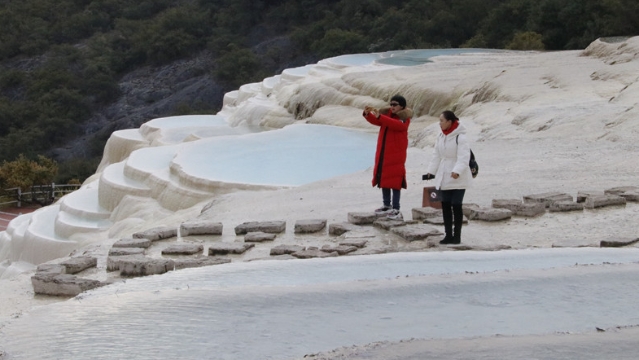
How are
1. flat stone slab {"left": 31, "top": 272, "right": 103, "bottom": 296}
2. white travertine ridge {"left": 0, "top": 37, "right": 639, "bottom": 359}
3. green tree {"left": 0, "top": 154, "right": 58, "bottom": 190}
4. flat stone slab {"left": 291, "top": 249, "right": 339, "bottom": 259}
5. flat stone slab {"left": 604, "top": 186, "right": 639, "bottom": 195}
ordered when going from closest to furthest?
white travertine ridge {"left": 0, "top": 37, "right": 639, "bottom": 359}
flat stone slab {"left": 31, "top": 272, "right": 103, "bottom": 296}
flat stone slab {"left": 291, "top": 249, "right": 339, "bottom": 259}
flat stone slab {"left": 604, "top": 186, "right": 639, "bottom": 195}
green tree {"left": 0, "top": 154, "right": 58, "bottom": 190}

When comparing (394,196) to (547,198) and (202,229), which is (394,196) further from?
(202,229)

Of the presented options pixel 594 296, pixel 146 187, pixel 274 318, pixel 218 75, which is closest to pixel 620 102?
pixel 146 187

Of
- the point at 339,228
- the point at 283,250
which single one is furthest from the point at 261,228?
the point at 283,250

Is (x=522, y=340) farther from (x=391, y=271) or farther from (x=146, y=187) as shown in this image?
(x=146, y=187)

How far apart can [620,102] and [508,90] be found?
2.40 metres

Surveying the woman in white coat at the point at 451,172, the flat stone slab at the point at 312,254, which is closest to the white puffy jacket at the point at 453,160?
the woman in white coat at the point at 451,172

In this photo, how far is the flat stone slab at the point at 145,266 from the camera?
226 inches

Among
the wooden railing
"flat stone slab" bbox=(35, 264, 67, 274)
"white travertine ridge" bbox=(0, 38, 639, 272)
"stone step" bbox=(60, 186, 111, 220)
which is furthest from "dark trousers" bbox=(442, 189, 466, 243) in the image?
the wooden railing

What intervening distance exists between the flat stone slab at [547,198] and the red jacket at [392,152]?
0.96 metres

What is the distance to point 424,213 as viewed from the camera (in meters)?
7.09

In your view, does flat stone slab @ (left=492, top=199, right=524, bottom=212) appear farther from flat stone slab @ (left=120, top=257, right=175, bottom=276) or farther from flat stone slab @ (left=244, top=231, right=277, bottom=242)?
flat stone slab @ (left=120, top=257, right=175, bottom=276)

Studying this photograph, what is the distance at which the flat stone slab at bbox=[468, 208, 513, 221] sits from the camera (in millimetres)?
6941

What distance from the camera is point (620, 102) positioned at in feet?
33.8

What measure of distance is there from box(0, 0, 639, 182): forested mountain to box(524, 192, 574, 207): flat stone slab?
67.7 feet
